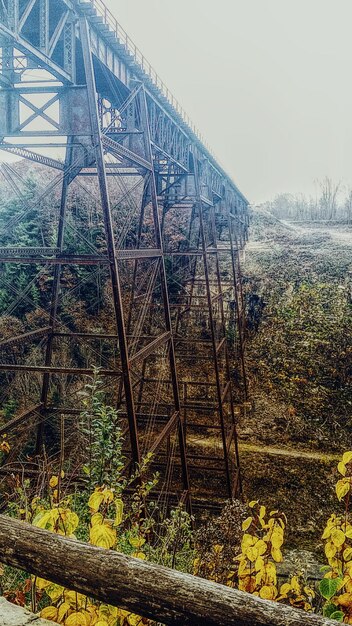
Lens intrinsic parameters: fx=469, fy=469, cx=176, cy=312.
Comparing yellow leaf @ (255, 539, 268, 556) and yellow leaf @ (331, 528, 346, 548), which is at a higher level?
yellow leaf @ (331, 528, 346, 548)

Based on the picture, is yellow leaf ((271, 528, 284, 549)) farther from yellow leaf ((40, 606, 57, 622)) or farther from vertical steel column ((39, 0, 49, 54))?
vertical steel column ((39, 0, 49, 54))

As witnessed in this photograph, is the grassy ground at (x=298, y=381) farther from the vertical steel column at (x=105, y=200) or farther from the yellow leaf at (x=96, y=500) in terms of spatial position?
the yellow leaf at (x=96, y=500)

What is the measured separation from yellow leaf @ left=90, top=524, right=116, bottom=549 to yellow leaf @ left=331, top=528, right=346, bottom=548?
1384 mm

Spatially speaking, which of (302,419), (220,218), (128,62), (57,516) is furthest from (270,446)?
(57,516)

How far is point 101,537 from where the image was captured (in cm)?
274

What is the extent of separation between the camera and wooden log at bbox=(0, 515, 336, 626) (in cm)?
187

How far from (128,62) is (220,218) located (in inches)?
629

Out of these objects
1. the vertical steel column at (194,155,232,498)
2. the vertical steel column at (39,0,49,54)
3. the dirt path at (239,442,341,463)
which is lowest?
the dirt path at (239,442,341,463)

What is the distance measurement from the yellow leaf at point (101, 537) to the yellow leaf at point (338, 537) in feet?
4.54

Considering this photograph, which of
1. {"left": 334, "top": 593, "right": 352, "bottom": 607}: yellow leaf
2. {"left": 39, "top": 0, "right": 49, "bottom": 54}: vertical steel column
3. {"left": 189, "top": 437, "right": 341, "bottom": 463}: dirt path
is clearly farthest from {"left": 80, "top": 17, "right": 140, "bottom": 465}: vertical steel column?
{"left": 189, "top": 437, "right": 341, "bottom": 463}: dirt path

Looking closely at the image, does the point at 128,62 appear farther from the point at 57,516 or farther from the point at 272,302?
the point at 272,302

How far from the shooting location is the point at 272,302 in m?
23.5

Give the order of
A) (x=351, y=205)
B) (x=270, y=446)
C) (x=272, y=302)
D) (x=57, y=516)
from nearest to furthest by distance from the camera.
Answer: (x=57, y=516)
(x=270, y=446)
(x=272, y=302)
(x=351, y=205)

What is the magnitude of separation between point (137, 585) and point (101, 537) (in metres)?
0.83
